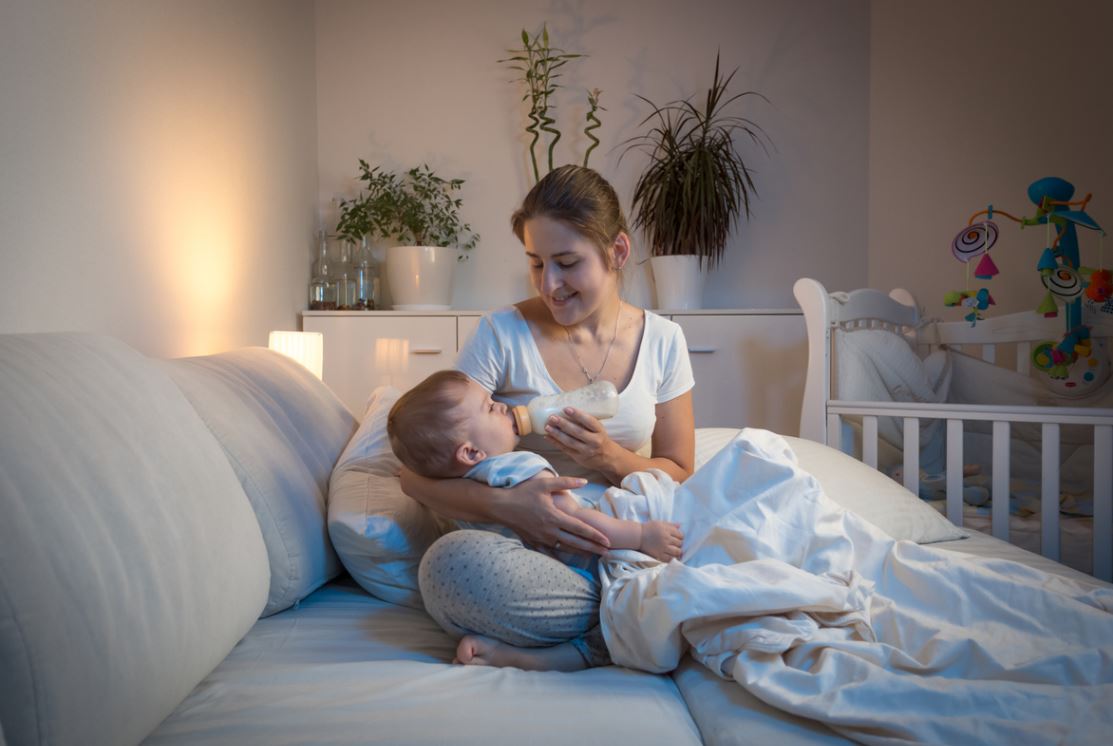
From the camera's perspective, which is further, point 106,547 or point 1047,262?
point 1047,262

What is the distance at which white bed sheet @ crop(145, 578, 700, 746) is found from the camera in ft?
2.70

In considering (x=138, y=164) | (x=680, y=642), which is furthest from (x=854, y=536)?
(x=138, y=164)

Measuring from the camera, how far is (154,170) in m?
2.15

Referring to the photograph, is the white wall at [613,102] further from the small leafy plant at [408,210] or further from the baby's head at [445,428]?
the baby's head at [445,428]

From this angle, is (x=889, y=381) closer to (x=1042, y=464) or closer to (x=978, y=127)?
(x=1042, y=464)

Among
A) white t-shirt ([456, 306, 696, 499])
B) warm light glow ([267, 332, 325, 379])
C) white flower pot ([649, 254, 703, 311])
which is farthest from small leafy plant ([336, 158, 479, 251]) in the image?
white t-shirt ([456, 306, 696, 499])

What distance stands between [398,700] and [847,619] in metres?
0.59

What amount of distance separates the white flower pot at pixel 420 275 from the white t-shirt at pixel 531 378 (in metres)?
1.64

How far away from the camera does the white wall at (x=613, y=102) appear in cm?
333

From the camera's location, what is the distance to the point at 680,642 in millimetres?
1021

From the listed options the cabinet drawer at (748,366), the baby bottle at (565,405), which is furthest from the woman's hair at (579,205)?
the cabinet drawer at (748,366)

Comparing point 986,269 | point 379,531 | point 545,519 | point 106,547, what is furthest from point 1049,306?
point 106,547

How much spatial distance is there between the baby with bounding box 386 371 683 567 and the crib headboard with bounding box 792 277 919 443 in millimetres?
1217

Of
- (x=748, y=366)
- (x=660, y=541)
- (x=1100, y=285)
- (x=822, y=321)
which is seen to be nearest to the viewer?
(x=660, y=541)
